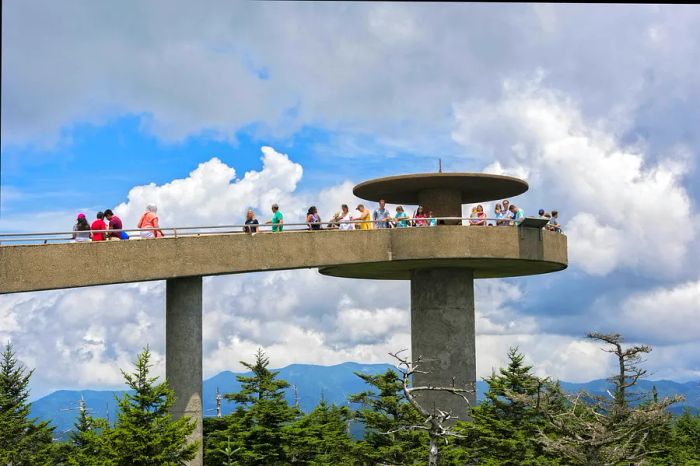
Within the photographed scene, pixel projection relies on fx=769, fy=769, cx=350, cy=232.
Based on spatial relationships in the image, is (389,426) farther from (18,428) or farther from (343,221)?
(18,428)

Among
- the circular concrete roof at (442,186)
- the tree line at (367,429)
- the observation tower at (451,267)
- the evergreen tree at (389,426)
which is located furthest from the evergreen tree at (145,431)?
the circular concrete roof at (442,186)

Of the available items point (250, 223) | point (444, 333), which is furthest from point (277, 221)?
point (444, 333)

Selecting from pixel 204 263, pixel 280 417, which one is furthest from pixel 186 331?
pixel 280 417

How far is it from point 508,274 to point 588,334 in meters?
4.09

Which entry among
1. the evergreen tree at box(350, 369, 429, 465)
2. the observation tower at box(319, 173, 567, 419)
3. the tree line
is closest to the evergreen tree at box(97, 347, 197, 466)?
the tree line

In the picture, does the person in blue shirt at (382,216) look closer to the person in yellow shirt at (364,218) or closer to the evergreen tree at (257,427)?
the person in yellow shirt at (364,218)

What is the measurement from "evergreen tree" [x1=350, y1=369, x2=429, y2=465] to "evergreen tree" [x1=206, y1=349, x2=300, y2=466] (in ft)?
14.1

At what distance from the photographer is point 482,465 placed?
2608 cm

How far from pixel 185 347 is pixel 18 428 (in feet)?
44.8

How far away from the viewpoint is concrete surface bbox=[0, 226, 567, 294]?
68.8 feet

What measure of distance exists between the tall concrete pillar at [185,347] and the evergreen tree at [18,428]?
30.5 feet

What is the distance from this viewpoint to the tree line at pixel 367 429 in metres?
20.5

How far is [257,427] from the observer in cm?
2769

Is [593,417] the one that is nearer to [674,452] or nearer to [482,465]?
[482,465]
